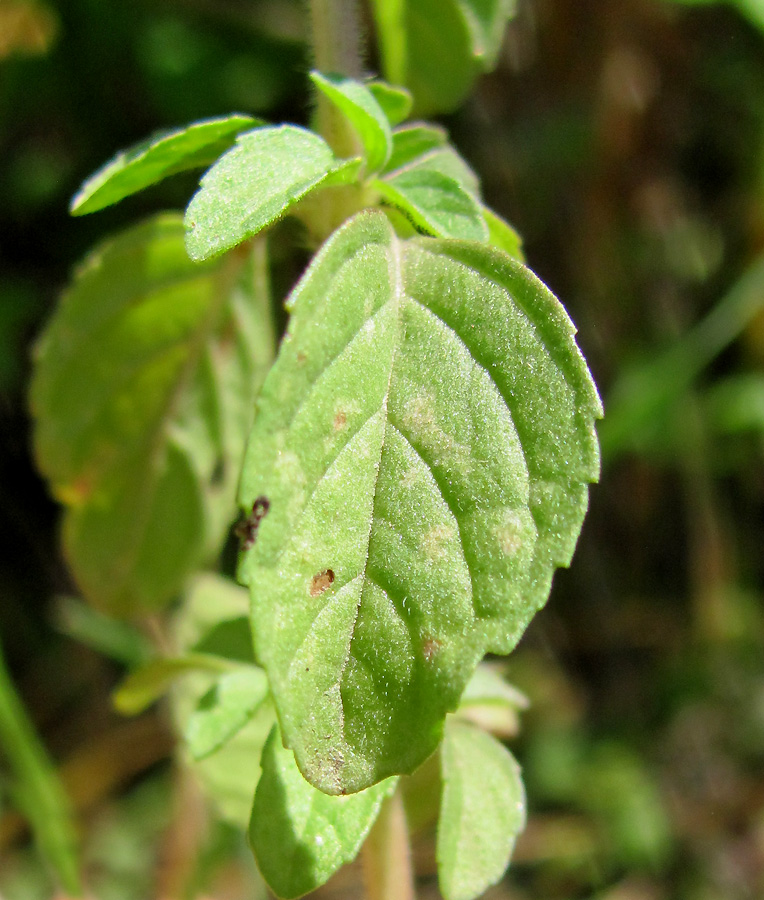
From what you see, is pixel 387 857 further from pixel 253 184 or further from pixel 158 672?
pixel 253 184

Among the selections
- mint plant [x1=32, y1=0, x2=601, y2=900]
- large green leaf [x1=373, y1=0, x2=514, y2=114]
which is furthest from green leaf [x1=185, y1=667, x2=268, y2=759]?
large green leaf [x1=373, y1=0, x2=514, y2=114]

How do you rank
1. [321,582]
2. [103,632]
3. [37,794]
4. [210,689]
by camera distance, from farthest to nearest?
[103,632] → [37,794] → [210,689] → [321,582]

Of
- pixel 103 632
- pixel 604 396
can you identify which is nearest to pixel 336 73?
pixel 103 632

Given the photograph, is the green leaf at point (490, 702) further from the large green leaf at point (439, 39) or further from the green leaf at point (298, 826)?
the large green leaf at point (439, 39)

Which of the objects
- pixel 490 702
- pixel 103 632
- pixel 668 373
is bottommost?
pixel 103 632

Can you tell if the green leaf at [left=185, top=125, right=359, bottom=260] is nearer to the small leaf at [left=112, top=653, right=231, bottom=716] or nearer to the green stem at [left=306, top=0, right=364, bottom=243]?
the green stem at [left=306, top=0, right=364, bottom=243]

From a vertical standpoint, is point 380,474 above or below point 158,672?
above

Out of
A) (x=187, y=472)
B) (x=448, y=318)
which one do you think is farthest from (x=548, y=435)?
(x=187, y=472)
